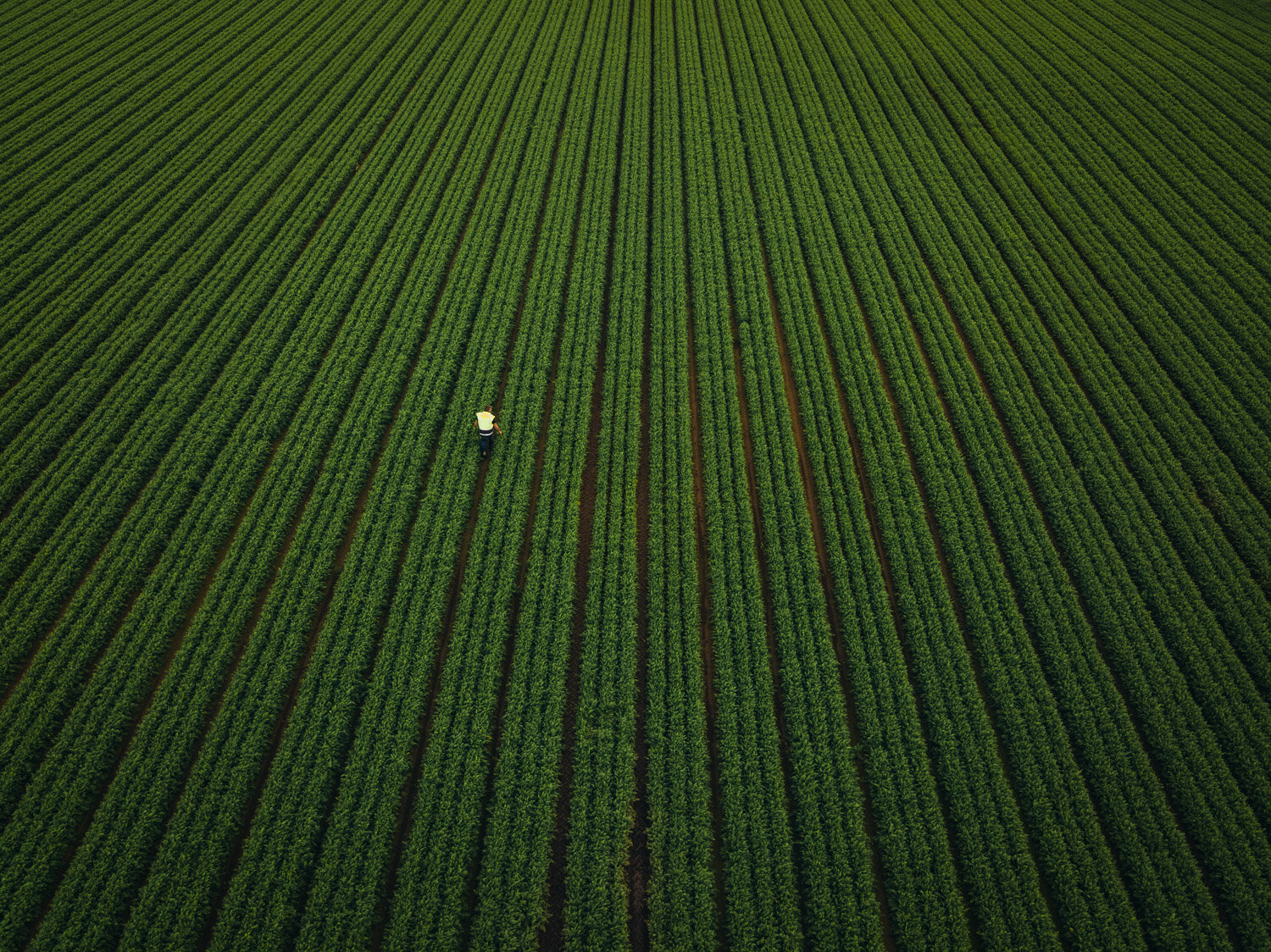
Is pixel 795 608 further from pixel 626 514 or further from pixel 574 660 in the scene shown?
pixel 574 660

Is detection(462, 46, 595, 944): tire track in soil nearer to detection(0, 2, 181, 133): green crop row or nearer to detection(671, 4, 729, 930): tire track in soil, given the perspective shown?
detection(671, 4, 729, 930): tire track in soil

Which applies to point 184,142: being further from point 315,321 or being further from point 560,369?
point 560,369

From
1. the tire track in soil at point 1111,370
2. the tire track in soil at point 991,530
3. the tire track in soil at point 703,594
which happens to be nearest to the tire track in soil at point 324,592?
the tire track in soil at point 703,594

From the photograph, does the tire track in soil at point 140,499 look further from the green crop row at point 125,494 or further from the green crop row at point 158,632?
the green crop row at point 158,632

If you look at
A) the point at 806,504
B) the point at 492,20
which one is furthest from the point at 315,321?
the point at 492,20

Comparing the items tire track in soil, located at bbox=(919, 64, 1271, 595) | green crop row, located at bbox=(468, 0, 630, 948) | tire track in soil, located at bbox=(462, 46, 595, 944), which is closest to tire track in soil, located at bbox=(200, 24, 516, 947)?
tire track in soil, located at bbox=(462, 46, 595, 944)

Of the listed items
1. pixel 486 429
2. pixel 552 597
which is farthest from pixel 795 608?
pixel 486 429
